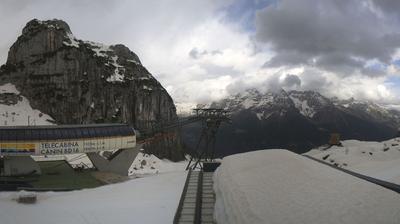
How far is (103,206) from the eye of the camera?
3388 centimetres

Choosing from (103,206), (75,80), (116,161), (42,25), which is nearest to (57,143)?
(116,161)

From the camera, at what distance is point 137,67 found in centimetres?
15012

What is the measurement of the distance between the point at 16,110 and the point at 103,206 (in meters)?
96.3

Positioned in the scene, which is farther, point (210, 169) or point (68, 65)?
point (68, 65)

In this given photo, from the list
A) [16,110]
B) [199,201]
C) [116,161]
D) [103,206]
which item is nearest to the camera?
[199,201]

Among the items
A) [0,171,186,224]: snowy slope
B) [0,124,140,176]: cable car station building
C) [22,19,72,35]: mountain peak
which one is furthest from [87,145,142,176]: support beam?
[22,19,72,35]: mountain peak

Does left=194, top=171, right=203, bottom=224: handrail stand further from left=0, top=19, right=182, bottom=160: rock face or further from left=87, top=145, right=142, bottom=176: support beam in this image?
left=0, top=19, right=182, bottom=160: rock face

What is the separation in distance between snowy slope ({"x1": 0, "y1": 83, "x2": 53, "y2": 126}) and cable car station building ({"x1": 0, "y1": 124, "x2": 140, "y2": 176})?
210 feet

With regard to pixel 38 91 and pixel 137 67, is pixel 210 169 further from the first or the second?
pixel 137 67

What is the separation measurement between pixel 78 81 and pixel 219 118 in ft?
266

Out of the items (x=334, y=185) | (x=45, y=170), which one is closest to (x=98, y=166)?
(x=45, y=170)

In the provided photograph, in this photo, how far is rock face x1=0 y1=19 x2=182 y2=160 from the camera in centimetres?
12862

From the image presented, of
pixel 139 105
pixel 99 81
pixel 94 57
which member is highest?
pixel 94 57

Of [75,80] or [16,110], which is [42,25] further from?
[16,110]
